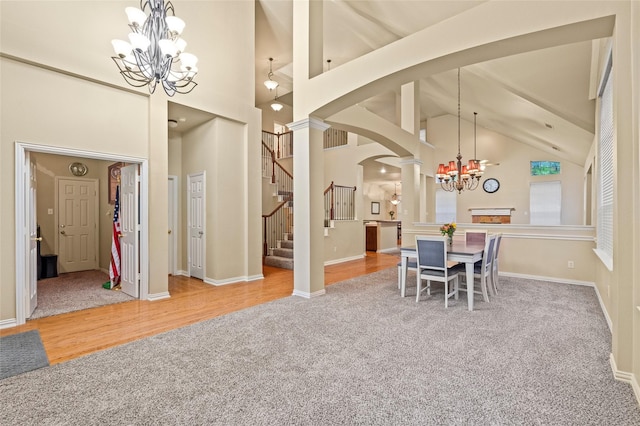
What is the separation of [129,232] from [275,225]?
3.78 m

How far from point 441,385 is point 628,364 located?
137 centimetres

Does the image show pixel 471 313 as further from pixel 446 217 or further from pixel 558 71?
pixel 446 217

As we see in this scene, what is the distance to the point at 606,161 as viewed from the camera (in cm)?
352

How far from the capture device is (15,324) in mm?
3336

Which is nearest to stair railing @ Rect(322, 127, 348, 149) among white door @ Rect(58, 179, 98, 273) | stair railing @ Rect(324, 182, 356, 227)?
stair railing @ Rect(324, 182, 356, 227)

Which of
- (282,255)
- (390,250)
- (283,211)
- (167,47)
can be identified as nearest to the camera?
(167,47)

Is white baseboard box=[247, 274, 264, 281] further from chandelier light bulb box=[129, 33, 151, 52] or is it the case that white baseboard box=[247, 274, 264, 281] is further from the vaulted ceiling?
the vaulted ceiling

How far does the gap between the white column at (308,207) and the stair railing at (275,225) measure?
3.22 metres

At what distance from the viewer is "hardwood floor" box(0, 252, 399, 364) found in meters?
2.91

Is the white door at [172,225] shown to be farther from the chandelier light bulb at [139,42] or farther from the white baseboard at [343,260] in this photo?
the chandelier light bulb at [139,42]

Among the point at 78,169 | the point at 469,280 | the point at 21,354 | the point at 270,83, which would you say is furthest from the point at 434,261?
the point at 78,169

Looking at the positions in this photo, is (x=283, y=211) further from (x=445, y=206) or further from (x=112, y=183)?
(x=445, y=206)

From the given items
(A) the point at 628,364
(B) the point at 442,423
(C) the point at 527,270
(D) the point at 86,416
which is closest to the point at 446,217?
(C) the point at 527,270

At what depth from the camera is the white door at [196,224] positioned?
552 cm
